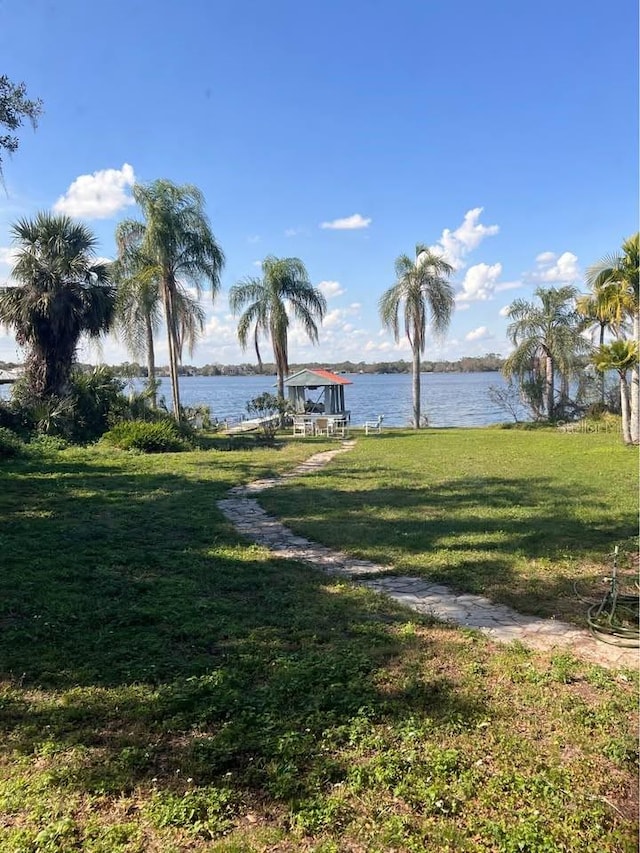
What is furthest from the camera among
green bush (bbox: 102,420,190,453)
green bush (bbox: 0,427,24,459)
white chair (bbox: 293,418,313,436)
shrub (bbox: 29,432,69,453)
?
white chair (bbox: 293,418,313,436)

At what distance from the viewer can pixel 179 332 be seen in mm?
21859

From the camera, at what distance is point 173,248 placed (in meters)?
19.1

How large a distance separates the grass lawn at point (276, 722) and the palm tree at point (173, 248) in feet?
48.1

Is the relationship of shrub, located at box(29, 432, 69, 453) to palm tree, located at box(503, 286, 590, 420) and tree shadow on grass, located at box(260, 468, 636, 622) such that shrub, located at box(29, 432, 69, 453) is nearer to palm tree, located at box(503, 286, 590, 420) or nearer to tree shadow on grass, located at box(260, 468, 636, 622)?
tree shadow on grass, located at box(260, 468, 636, 622)

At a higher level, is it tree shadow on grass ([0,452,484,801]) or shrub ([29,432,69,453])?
shrub ([29,432,69,453])

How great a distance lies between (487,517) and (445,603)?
3.14m

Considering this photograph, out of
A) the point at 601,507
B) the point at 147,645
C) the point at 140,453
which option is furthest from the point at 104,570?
the point at 140,453

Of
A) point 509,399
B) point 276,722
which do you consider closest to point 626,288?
point 509,399

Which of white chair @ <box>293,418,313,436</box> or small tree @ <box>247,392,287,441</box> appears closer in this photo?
white chair @ <box>293,418,313,436</box>

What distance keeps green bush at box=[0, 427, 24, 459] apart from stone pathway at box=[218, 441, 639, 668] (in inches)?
283

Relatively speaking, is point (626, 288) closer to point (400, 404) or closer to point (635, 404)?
point (635, 404)

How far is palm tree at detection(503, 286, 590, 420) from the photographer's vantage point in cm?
2672

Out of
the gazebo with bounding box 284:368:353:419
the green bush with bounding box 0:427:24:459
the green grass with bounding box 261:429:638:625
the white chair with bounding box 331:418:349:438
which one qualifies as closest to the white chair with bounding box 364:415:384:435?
the white chair with bounding box 331:418:349:438

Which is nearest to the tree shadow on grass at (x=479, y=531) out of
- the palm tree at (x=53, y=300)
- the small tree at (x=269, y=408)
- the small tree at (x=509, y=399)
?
the palm tree at (x=53, y=300)
